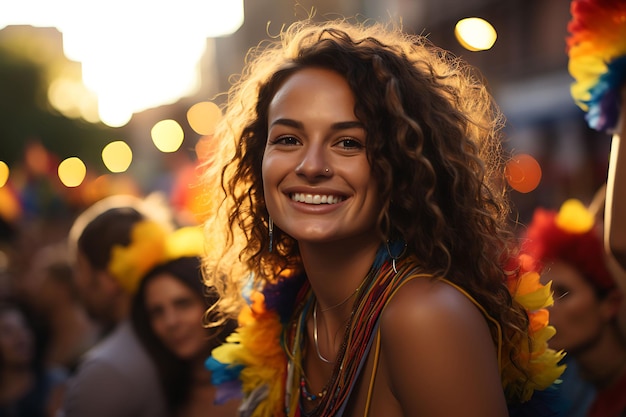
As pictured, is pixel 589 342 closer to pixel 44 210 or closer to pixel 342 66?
pixel 342 66

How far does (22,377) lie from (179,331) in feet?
7.21

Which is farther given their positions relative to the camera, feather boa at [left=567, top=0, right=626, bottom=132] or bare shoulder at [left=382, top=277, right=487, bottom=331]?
feather boa at [left=567, top=0, right=626, bottom=132]

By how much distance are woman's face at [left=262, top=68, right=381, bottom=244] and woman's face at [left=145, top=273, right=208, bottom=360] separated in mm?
1791

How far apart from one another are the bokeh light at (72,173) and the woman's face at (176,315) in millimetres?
19373

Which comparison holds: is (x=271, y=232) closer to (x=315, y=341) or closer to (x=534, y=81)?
(x=315, y=341)

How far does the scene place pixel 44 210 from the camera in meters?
14.0

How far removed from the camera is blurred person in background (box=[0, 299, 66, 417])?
18.1 feet

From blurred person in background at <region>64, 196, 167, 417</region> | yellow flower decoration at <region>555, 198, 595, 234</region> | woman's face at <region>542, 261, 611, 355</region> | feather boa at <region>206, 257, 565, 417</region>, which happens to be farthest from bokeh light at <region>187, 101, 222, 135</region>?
feather boa at <region>206, 257, 565, 417</region>

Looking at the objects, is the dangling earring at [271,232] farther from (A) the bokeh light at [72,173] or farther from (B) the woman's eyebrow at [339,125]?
(A) the bokeh light at [72,173]

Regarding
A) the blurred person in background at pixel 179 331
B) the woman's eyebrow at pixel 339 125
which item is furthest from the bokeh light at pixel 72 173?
the woman's eyebrow at pixel 339 125

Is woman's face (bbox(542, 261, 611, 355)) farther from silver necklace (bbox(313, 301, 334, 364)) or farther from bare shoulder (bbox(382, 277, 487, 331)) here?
bare shoulder (bbox(382, 277, 487, 331))

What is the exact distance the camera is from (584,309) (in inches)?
161

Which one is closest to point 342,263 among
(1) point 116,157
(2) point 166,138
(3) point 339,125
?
(3) point 339,125

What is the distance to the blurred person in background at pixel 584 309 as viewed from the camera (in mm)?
3949
